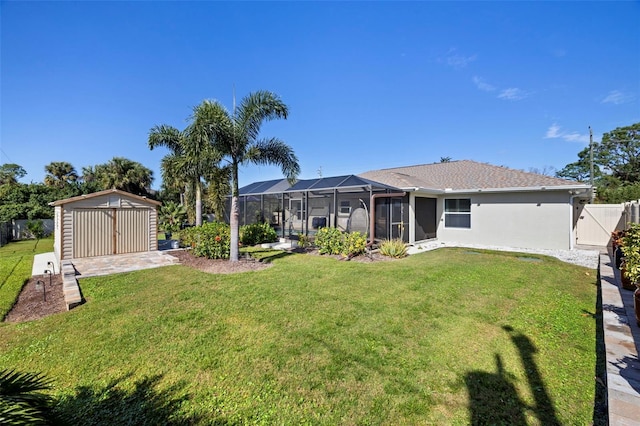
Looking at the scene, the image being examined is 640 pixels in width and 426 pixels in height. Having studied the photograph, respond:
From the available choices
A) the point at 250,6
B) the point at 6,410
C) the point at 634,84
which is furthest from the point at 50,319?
the point at 634,84

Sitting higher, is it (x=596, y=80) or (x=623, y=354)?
(x=596, y=80)

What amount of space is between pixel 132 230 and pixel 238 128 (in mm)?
6329

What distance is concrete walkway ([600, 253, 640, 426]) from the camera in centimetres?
246

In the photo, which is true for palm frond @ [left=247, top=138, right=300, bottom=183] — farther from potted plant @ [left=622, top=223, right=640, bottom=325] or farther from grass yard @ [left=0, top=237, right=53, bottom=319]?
potted plant @ [left=622, top=223, right=640, bottom=325]

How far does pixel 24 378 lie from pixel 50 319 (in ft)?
14.4

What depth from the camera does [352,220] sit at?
40.0 ft

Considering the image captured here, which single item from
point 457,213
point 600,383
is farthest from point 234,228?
point 457,213

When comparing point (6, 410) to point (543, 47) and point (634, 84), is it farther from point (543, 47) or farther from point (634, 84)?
point (634, 84)

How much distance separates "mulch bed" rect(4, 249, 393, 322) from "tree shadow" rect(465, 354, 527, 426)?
244 inches

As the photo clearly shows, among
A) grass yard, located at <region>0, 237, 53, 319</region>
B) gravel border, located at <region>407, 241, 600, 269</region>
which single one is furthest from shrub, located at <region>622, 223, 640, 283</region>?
grass yard, located at <region>0, 237, 53, 319</region>

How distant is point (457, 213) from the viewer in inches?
535

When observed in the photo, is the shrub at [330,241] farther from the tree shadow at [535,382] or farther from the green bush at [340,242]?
the tree shadow at [535,382]

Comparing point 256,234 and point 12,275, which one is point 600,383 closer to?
point 256,234

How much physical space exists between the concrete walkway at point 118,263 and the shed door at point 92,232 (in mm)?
336
